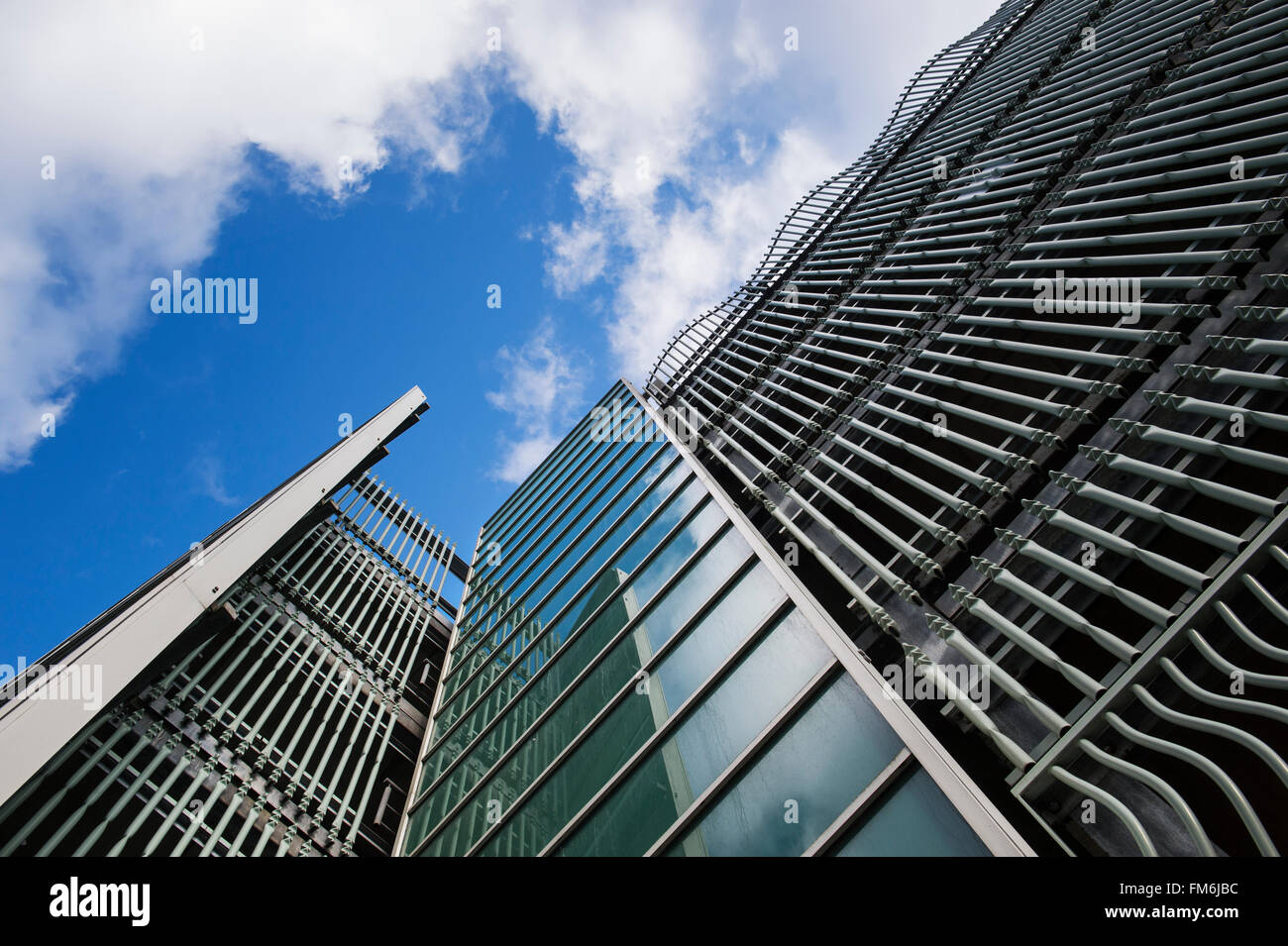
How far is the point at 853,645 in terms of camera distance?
5.29 metres

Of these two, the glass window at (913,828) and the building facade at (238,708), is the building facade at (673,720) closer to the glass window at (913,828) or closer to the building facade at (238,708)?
the glass window at (913,828)

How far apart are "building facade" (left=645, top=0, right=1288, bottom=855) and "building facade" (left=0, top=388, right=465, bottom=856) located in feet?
25.7

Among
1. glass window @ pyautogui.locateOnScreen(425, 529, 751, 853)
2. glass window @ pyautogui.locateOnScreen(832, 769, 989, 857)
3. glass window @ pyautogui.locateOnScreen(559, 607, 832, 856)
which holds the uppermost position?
glass window @ pyautogui.locateOnScreen(425, 529, 751, 853)

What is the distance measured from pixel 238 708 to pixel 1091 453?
1191 centimetres

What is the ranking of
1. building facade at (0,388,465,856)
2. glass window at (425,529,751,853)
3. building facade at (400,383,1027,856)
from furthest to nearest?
1. building facade at (0,388,465,856)
2. glass window at (425,529,751,853)
3. building facade at (400,383,1027,856)

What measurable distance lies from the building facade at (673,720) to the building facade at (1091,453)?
48 centimetres

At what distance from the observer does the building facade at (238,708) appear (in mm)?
7793

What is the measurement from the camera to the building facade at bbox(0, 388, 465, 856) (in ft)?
25.6

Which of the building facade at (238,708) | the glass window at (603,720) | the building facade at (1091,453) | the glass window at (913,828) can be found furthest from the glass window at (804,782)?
the building facade at (238,708)

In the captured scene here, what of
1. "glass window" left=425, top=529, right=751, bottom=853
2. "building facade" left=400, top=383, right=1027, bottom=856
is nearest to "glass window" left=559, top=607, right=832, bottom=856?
"building facade" left=400, top=383, right=1027, bottom=856

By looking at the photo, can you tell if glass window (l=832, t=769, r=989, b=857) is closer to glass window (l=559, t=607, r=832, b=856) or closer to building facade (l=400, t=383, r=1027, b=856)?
building facade (l=400, t=383, r=1027, b=856)
